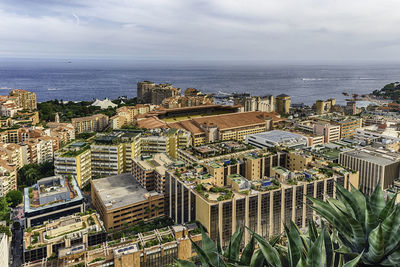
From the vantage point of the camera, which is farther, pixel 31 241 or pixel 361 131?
pixel 361 131

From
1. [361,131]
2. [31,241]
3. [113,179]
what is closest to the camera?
[31,241]

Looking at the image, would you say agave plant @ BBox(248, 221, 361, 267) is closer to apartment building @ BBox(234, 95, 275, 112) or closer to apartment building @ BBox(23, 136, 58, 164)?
apartment building @ BBox(23, 136, 58, 164)

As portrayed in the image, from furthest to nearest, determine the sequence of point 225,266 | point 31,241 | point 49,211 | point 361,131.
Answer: point 361,131 < point 49,211 < point 31,241 < point 225,266

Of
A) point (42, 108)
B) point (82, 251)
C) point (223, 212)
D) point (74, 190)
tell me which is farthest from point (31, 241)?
point (42, 108)

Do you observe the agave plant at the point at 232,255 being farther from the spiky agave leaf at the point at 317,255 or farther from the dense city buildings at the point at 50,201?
the dense city buildings at the point at 50,201

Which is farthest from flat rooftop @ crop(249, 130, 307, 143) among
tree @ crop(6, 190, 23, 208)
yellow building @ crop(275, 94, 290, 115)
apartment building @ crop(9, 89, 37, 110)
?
apartment building @ crop(9, 89, 37, 110)

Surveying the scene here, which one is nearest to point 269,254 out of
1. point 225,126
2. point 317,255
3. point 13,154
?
point 317,255

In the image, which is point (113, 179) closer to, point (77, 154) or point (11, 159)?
point (77, 154)

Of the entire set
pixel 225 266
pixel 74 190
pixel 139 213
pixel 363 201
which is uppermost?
pixel 363 201
